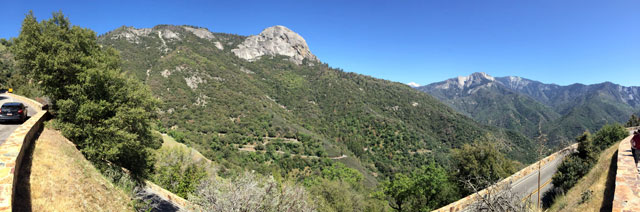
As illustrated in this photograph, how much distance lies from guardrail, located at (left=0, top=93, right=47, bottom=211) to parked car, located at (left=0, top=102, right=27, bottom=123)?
4593mm

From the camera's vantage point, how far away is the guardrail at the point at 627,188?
28.6 ft

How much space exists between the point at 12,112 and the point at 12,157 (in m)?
12.1

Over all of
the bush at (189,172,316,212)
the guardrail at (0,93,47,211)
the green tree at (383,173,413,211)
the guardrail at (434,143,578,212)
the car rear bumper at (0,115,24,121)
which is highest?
the car rear bumper at (0,115,24,121)

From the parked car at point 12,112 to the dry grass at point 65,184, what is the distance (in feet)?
17.1

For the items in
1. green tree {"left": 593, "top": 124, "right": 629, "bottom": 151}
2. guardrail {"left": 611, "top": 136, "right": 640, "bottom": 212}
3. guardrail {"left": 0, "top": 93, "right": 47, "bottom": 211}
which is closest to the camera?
guardrail {"left": 0, "top": 93, "right": 47, "bottom": 211}

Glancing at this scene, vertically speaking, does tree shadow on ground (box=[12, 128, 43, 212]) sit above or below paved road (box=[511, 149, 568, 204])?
above

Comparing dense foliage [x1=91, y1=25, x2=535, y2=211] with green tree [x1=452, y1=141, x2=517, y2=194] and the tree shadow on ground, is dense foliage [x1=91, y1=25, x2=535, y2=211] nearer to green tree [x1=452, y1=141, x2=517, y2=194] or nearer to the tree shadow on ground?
green tree [x1=452, y1=141, x2=517, y2=194]

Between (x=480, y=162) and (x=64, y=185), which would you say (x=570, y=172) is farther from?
(x=64, y=185)

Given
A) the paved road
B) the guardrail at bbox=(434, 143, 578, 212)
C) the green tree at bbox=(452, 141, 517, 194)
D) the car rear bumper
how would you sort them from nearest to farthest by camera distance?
the guardrail at bbox=(434, 143, 578, 212) < the car rear bumper < the paved road < the green tree at bbox=(452, 141, 517, 194)

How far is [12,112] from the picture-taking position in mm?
15359

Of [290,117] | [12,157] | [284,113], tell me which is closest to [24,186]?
[12,157]

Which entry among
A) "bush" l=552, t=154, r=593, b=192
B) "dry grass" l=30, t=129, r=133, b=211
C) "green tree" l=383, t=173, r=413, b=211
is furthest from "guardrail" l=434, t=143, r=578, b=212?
"dry grass" l=30, t=129, r=133, b=211

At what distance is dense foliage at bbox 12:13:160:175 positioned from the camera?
14094 millimetres

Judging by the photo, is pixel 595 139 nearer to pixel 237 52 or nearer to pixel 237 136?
pixel 237 136
